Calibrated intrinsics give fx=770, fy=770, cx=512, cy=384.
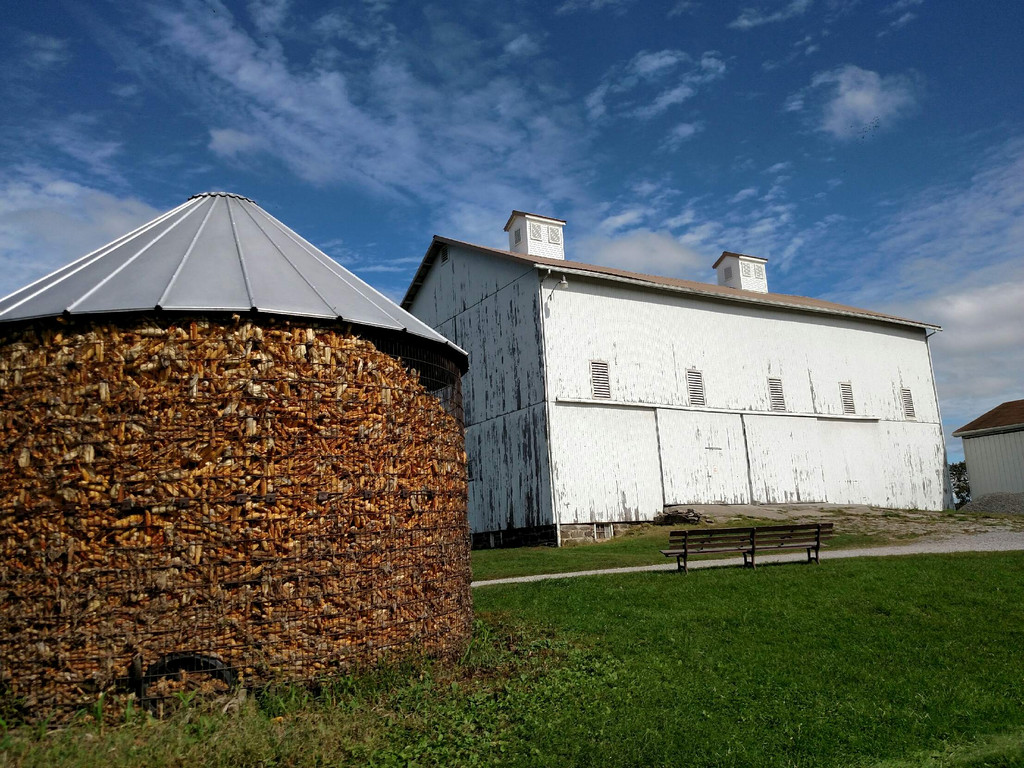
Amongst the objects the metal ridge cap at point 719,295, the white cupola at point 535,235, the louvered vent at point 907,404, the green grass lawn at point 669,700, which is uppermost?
the white cupola at point 535,235

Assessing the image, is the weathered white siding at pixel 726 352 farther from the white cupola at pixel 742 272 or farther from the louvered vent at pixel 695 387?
the white cupola at pixel 742 272

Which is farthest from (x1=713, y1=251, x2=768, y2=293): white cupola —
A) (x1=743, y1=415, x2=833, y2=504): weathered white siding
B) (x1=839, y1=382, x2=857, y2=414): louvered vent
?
(x1=743, y1=415, x2=833, y2=504): weathered white siding

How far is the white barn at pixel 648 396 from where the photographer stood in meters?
22.5

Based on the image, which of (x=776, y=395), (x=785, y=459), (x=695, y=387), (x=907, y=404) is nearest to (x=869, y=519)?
(x=785, y=459)

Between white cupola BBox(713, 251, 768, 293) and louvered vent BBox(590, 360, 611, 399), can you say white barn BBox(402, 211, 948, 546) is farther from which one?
white cupola BBox(713, 251, 768, 293)

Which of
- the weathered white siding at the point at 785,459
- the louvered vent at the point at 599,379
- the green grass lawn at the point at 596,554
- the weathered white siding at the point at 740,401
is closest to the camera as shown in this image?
the green grass lawn at the point at 596,554

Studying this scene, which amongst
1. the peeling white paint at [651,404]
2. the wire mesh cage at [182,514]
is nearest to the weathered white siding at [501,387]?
the peeling white paint at [651,404]

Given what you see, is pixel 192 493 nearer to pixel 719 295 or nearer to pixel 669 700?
pixel 669 700

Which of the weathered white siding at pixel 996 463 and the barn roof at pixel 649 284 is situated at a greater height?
the barn roof at pixel 649 284

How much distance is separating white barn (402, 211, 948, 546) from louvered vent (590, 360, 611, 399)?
1.8 inches

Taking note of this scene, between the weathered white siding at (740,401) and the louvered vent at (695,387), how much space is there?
0.71 feet

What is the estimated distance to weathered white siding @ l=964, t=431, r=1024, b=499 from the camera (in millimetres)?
32844

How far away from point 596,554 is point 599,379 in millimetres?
6221

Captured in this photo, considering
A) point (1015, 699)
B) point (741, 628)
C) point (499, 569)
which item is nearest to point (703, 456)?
point (499, 569)
